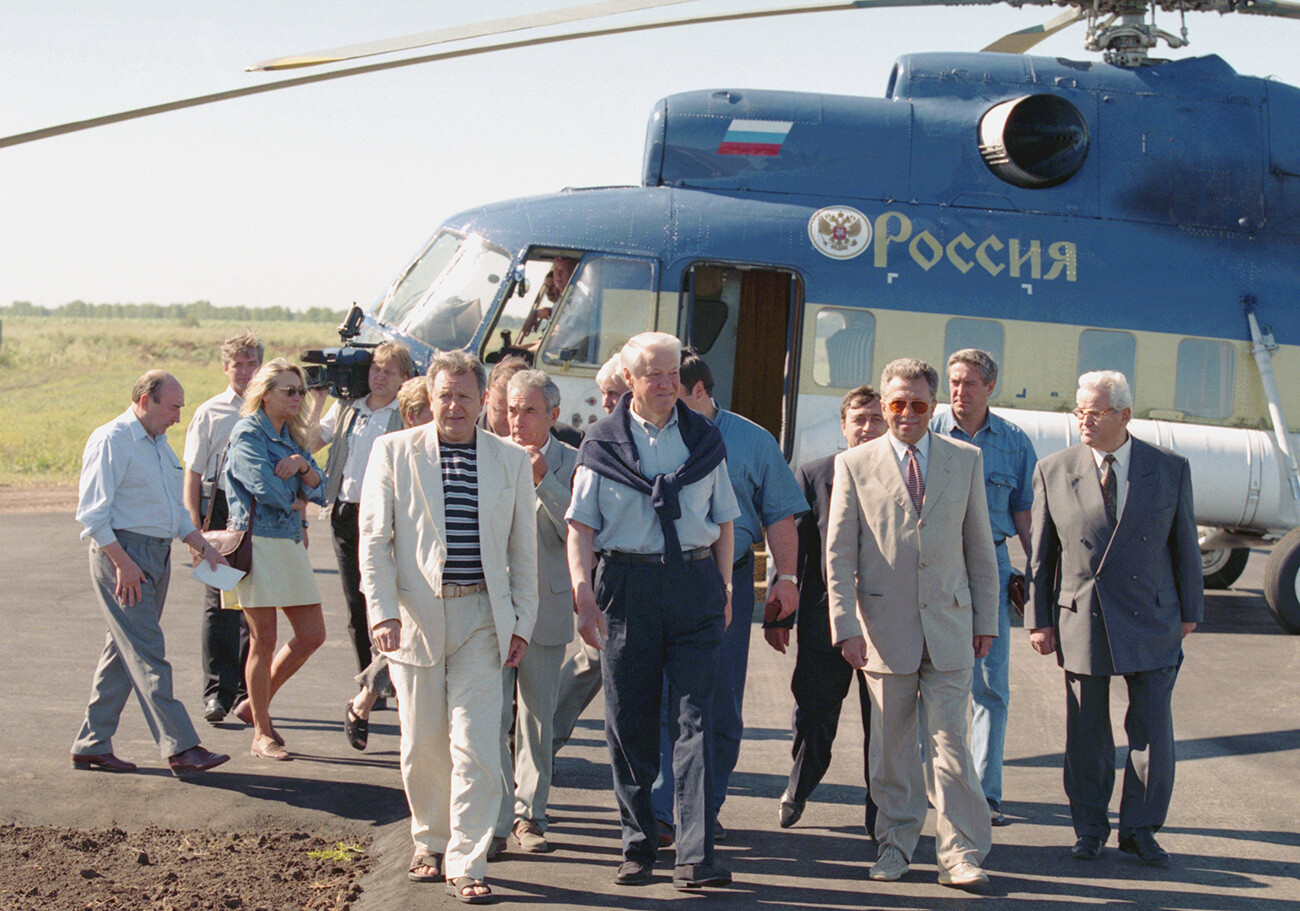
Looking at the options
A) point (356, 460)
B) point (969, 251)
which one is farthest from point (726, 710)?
point (969, 251)

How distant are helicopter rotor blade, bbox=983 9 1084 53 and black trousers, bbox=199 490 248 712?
705 cm

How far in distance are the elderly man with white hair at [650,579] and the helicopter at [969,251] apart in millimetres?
4809

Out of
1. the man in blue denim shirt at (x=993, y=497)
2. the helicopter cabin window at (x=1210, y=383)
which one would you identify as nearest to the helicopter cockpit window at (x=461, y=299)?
the man in blue denim shirt at (x=993, y=497)

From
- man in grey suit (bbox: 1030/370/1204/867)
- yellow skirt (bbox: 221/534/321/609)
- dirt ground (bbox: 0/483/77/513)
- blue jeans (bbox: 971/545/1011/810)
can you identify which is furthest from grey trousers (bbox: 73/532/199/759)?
dirt ground (bbox: 0/483/77/513)

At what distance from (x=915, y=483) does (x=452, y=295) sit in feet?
19.2

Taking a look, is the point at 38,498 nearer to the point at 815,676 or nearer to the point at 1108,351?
the point at 1108,351

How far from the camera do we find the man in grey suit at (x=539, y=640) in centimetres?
500

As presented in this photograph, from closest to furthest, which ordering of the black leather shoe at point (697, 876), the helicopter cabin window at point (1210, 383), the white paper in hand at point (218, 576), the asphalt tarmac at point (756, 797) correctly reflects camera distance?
the black leather shoe at point (697, 876)
the asphalt tarmac at point (756, 797)
the white paper in hand at point (218, 576)
the helicopter cabin window at point (1210, 383)

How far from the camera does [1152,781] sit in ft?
16.3

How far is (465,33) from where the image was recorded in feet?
23.7

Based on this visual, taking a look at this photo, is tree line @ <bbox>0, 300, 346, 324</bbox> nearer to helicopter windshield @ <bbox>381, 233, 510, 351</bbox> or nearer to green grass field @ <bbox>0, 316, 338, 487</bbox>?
green grass field @ <bbox>0, 316, 338, 487</bbox>

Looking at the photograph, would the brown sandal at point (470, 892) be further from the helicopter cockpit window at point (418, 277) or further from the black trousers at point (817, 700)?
the helicopter cockpit window at point (418, 277)

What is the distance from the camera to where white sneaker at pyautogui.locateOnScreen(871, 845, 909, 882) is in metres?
4.66

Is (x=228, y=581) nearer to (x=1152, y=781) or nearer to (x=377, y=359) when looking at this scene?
(x=377, y=359)
